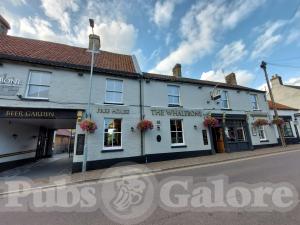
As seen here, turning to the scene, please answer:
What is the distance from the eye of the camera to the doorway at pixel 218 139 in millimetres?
15336

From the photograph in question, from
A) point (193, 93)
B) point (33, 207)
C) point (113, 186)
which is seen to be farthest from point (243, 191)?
point (193, 93)

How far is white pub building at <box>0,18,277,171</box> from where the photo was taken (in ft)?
33.2

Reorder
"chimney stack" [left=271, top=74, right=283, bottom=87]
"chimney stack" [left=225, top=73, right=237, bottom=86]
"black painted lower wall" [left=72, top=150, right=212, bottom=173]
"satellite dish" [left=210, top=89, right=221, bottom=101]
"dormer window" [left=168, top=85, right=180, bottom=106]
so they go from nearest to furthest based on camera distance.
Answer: "black painted lower wall" [left=72, top=150, right=212, bottom=173], "dormer window" [left=168, top=85, right=180, bottom=106], "satellite dish" [left=210, top=89, right=221, bottom=101], "chimney stack" [left=225, top=73, right=237, bottom=86], "chimney stack" [left=271, top=74, right=283, bottom=87]

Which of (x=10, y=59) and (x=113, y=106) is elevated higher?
(x=10, y=59)

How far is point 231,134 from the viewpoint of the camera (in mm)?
15828

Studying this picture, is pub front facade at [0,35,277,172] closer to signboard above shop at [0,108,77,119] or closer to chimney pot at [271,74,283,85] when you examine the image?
signboard above shop at [0,108,77,119]

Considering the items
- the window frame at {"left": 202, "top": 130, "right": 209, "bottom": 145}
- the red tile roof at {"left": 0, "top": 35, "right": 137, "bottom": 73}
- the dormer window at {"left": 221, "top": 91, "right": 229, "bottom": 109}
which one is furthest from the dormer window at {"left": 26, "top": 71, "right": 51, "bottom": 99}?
the dormer window at {"left": 221, "top": 91, "right": 229, "bottom": 109}

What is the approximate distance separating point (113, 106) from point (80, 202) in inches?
296

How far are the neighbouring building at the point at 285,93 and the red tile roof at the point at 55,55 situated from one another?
84.1 feet

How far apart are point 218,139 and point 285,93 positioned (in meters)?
19.1

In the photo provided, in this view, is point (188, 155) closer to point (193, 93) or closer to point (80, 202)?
point (193, 93)

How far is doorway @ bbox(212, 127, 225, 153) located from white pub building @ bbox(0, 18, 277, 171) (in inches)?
3.1

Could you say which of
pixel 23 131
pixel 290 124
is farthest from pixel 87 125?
pixel 290 124

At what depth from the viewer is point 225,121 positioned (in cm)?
1566
